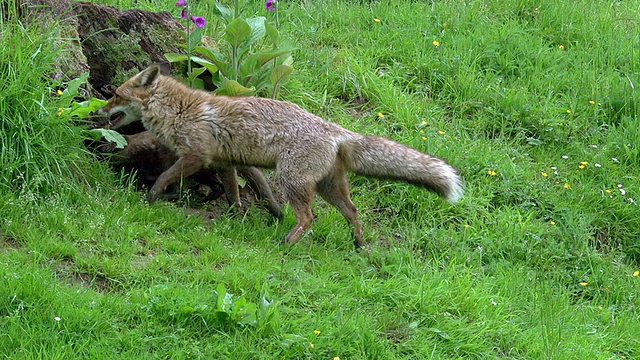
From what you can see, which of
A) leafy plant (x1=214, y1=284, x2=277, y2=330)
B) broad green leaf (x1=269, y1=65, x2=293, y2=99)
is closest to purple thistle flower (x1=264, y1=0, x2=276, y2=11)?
broad green leaf (x1=269, y1=65, x2=293, y2=99)

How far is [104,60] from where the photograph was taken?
788 centimetres

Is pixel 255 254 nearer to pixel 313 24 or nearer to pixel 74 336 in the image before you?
pixel 74 336

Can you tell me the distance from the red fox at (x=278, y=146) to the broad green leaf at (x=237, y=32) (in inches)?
21.5

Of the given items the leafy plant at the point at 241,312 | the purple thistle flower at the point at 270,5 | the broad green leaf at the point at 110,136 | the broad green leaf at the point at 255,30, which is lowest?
the leafy plant at the point at 241,312

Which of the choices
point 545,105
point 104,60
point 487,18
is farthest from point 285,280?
point 487,18

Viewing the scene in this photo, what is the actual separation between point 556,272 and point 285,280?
8.28 feet

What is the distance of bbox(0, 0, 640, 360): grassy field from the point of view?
17.4 feet

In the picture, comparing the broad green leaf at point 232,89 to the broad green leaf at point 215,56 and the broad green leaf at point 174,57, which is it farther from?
the broad green leaf at point 174,57

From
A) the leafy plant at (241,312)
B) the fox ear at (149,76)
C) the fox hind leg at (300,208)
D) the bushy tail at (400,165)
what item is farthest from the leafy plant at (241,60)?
the leafy plant at (241,312)

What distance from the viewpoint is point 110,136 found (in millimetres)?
6895

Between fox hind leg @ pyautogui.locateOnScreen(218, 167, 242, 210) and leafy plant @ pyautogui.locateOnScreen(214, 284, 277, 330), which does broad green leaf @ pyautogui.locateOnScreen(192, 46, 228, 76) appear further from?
leafy plant @ pyautogui.locateOnScreen(214, 284, 277, 330)

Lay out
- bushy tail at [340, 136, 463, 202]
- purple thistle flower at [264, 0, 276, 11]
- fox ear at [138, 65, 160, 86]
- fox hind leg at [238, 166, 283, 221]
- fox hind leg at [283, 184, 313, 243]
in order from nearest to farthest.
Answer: fox hind leg at [283, 184, 313, 243] < bushy tail at [340, 136, 463, 202] < fox ear at [138, 65, 160, 86] < fox hind leg at [238, 166, 283, 221] < purple thistle flower at [264, 0, 276, 11]

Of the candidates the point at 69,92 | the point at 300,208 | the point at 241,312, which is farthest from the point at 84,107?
the point at 241,312

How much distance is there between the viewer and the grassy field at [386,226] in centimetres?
532
